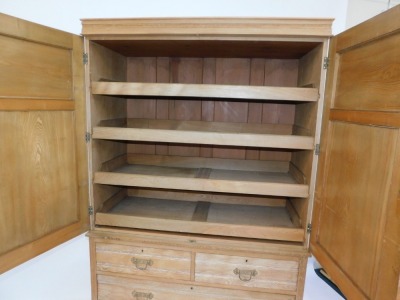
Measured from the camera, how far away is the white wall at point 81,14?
1419mm

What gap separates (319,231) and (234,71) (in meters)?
0.95

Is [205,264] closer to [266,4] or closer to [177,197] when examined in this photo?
[177,197]

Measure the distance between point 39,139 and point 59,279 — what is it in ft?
3.69

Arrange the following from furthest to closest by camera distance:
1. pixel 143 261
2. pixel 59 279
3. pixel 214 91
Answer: pixel 59 279 < pixel 143 261 < pixel 214 91

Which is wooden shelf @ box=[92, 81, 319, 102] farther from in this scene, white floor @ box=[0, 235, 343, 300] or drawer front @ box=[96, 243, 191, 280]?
white floor @ box=[0, 235, 343, 300]

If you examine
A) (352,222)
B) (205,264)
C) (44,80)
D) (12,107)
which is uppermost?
(44,80)

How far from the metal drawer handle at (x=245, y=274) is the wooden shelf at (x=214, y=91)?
2.65ft

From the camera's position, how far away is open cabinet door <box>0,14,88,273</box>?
91 centimetres

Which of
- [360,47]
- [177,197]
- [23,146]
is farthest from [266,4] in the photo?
[23,146]

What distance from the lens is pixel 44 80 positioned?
1.01 m

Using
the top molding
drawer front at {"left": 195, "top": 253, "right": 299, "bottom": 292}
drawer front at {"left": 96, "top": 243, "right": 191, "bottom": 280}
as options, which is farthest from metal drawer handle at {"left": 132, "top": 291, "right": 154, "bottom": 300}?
Result: the top molding

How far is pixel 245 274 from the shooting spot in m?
1.23

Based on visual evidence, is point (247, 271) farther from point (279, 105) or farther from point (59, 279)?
point (59, 279)

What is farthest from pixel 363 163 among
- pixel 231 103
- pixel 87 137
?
pixel 87 137
